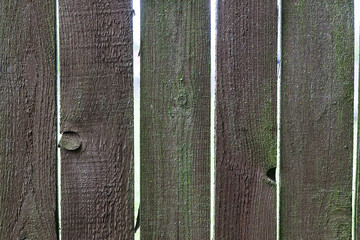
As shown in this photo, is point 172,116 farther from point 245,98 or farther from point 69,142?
point 69,142

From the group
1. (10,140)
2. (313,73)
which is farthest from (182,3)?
(10,140)

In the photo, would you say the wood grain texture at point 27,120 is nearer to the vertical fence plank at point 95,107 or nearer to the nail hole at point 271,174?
the vertical fence plank at point 95,107

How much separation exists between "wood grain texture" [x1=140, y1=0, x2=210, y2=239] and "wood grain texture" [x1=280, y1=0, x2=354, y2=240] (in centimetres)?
28

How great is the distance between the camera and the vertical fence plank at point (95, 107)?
1.32m

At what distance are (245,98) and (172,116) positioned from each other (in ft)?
0.86

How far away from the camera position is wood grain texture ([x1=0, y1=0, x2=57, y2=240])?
1.32 metres

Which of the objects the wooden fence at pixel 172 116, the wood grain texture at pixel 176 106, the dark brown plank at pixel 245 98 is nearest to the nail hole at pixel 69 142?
the wooden fence at pixel 172 116

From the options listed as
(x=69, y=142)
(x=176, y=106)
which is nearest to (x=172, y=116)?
(x=176, y=106)

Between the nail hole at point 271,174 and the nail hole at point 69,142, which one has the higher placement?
the nail hole at point 69,142

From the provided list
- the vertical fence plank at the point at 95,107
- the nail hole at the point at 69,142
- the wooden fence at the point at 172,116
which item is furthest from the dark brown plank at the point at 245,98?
the nail hole at the point at 69,142

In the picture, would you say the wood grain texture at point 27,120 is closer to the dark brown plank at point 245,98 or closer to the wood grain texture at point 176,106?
the wood grain texture at point 176,106

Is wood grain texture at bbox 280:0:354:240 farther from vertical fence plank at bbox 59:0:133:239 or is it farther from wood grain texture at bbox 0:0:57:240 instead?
wood grain texture at bbox 0:0:57:240

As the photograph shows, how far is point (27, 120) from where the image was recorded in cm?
133

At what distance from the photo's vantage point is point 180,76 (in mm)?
1337
